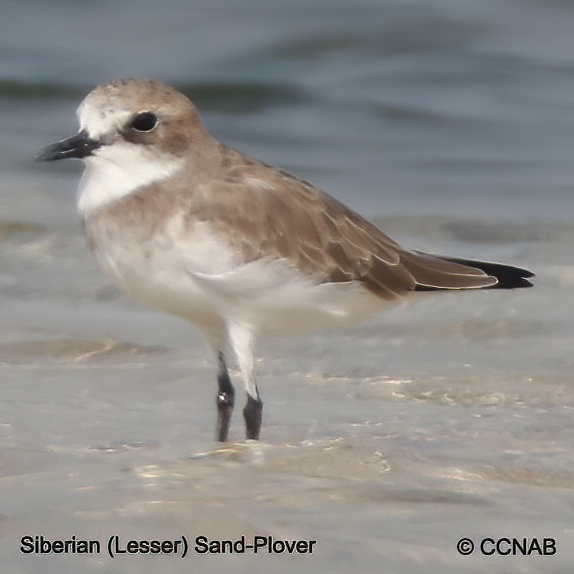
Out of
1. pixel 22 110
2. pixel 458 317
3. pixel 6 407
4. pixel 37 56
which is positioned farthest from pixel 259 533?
pixel 37 56

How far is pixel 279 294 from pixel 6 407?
126cm

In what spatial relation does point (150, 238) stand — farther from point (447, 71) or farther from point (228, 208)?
point (447, 71)

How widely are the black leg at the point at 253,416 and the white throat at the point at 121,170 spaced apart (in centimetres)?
96

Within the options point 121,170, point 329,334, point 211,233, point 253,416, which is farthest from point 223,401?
point 329,334

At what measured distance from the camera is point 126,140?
4.50m

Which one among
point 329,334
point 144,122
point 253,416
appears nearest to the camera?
point 144,122

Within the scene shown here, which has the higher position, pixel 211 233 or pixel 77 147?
pixel 77 147

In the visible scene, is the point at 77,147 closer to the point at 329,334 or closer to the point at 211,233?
the point at 211,233

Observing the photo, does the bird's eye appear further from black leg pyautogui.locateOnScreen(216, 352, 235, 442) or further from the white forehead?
black leg pyautogui.locateOnScreen(216, 352, 235, 442)

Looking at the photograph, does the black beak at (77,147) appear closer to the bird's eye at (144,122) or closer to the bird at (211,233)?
the bird at (211,233)

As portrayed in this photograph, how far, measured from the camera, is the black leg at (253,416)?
15.9 ft

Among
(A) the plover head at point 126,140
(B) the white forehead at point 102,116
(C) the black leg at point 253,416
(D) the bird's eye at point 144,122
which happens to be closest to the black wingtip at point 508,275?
(C) the black leg at point 253,416

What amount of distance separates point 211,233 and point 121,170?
41 cm

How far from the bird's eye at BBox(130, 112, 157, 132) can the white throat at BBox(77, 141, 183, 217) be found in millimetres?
65
